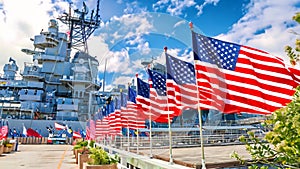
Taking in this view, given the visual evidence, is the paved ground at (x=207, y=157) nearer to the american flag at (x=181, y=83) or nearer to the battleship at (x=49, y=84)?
the american flag at (x=181, y=83)

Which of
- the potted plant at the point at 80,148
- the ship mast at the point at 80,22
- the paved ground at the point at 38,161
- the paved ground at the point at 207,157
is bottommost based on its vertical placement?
the paved ground at the point at 38,161

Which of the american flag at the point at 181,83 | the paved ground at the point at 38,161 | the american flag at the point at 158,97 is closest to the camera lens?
the american flag at the point at 181,83

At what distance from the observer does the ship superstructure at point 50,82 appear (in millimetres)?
46500

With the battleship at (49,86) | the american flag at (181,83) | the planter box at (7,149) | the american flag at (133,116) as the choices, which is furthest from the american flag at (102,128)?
the battleship at (49,86)

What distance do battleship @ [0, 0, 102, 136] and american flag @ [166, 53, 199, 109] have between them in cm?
3706

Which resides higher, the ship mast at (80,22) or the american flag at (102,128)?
the ship mast at (80,22)

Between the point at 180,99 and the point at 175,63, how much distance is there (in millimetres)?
989

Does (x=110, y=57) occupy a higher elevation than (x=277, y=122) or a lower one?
higher

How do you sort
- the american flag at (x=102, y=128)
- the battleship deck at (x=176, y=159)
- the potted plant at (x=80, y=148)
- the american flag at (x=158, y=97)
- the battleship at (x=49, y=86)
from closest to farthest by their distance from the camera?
the battleship deck at (x=176, y=159), the american flag at (x=158, y=97), the potted plant at (x=80, y=148), the american flag at (x=102, y=128), the battleship at (x=49, y=86)

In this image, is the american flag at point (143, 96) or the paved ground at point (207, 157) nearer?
the paved ground at point (207, 157)

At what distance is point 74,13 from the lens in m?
62.3

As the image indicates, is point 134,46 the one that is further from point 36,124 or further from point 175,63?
point 36,124

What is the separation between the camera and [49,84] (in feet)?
167

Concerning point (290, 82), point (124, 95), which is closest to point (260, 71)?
point (290, 82)
